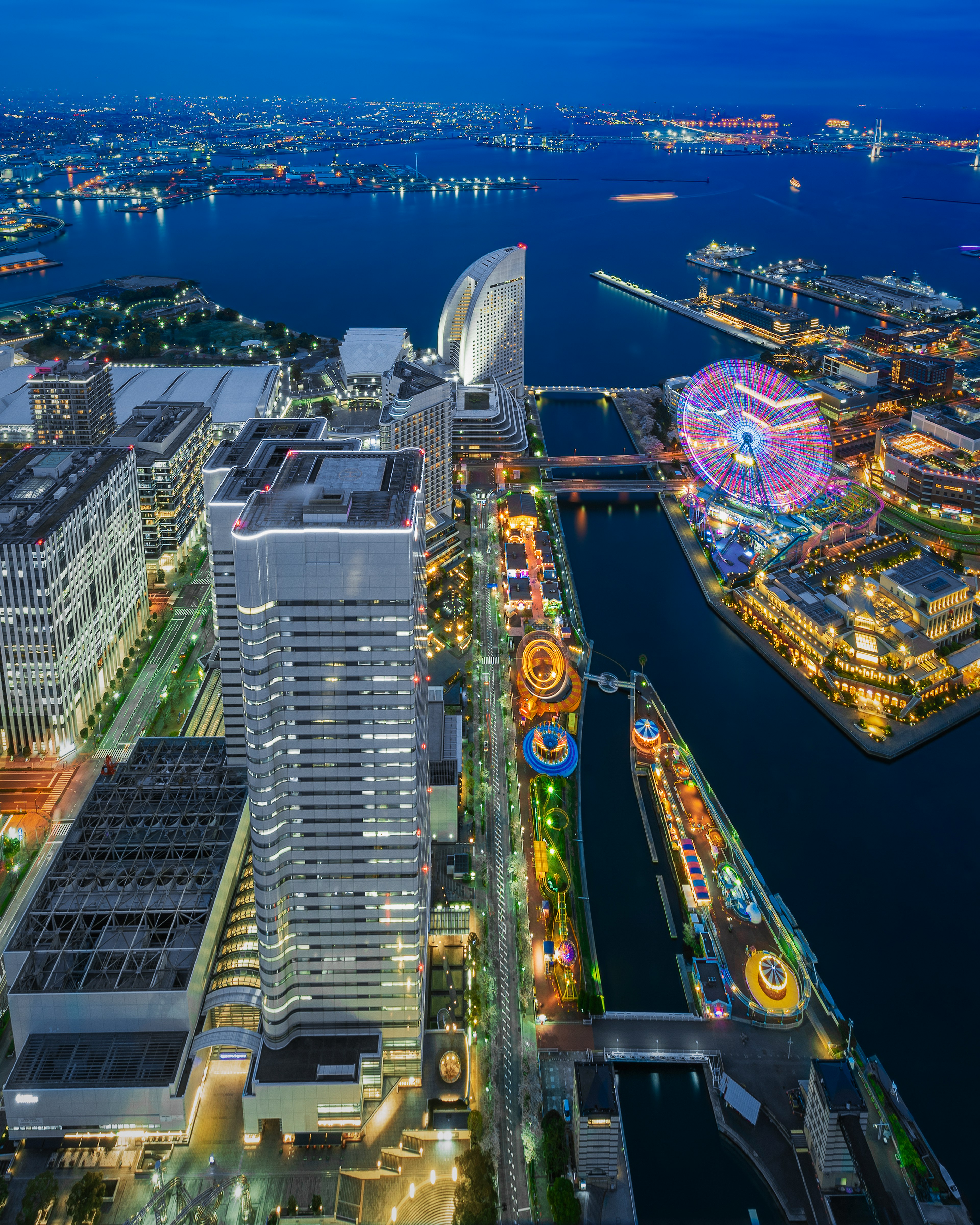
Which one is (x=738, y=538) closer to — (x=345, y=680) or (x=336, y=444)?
(x=336, y=444)

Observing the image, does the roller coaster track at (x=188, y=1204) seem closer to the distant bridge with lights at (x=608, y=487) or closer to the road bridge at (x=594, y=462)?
the distant bridge with lights at (x=608, y=487)

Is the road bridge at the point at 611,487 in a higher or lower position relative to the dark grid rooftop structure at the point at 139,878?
higher

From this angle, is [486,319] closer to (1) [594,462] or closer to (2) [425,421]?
(1) [594,462]

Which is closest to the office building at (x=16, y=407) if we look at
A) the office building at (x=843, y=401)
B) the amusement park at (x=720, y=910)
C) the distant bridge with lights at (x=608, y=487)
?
the distant bridge with lights at (x=608, y=487)

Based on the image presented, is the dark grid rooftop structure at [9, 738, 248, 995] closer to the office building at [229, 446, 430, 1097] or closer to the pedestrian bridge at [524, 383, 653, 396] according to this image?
the office building at [229, 446, 430, 1097]

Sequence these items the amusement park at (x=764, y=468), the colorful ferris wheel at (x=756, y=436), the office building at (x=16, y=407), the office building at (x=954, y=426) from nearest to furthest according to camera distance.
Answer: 1. the amusement park at (x=764, y=468)
2. the colorful ferris wheel at (x=756, y=436)
3. the office building at (x=16, y=407)
4. the office building at (x=954, y=426)
